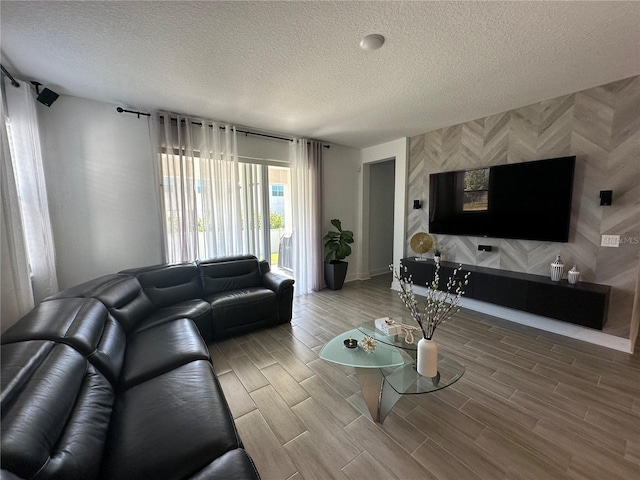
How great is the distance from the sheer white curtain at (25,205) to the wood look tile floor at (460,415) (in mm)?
1718

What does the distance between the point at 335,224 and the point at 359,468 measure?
373cm

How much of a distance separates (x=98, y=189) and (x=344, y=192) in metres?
3.78

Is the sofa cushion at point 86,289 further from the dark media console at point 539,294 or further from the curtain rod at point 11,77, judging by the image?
the dark media console at point 539,294

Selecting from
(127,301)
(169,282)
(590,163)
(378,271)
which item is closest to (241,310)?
(169,282)

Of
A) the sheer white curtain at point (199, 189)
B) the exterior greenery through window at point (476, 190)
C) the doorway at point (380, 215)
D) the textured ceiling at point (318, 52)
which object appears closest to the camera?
the textured ceiling at point (318, 52)

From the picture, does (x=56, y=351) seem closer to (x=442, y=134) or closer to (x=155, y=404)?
(x=155, y=404)

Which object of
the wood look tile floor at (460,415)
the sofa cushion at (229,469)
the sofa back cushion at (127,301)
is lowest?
the wood look tile floor at (460,415)

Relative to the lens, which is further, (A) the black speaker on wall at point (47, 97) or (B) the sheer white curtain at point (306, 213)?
(B) the sheer white curtain at point (306, 213)

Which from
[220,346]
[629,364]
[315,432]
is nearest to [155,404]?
[315,432]

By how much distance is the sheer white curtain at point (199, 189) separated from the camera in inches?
129

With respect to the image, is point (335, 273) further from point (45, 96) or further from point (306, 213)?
point (45, 96)

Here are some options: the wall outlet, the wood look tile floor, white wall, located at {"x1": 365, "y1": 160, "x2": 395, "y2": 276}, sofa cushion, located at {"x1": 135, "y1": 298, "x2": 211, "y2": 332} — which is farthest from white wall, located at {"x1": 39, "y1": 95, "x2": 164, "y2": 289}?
the wall outlet

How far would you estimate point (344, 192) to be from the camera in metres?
5.14

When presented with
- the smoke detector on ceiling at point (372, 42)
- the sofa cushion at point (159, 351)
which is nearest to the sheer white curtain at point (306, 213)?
the sofa cushion at point (159, 351)
